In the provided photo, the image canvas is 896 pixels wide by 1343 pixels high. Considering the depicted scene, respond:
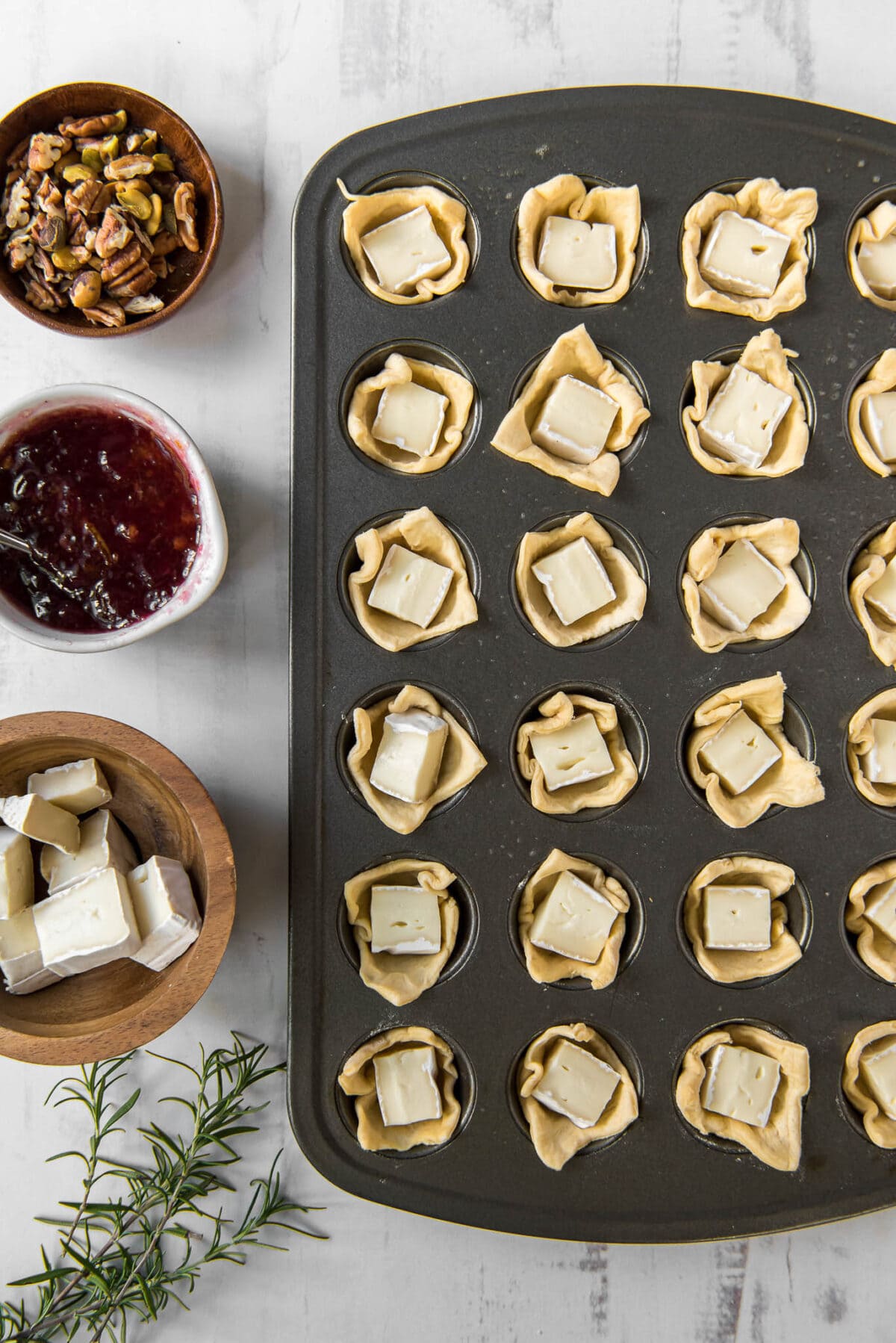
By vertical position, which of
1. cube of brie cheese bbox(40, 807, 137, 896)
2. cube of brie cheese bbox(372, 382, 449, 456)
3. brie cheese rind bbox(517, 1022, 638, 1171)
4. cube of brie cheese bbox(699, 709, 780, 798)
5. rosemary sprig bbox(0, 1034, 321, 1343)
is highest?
cube of brie cheese bbox(372, 382, 449, 456)

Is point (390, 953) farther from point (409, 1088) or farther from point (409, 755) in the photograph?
point (409, 755)

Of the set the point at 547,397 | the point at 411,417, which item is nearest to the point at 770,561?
the point at 547,397

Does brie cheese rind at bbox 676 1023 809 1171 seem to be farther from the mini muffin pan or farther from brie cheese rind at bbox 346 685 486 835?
brie cheese rind at bbox 346 685 486 835

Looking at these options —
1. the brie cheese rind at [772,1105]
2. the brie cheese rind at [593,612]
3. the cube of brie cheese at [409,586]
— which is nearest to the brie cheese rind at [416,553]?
the cube of brie cheese at [409,586]

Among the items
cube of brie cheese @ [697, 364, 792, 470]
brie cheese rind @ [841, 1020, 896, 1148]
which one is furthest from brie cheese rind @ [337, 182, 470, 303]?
brie cheese rind @ [841, 1020, 896, 1148]

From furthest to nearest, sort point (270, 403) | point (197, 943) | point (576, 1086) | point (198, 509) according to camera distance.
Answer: point (270, 403) < point (576, 1086) < point (198, 509) < point (197, 943)

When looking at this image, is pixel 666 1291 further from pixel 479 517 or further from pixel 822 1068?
pixel 479 517
